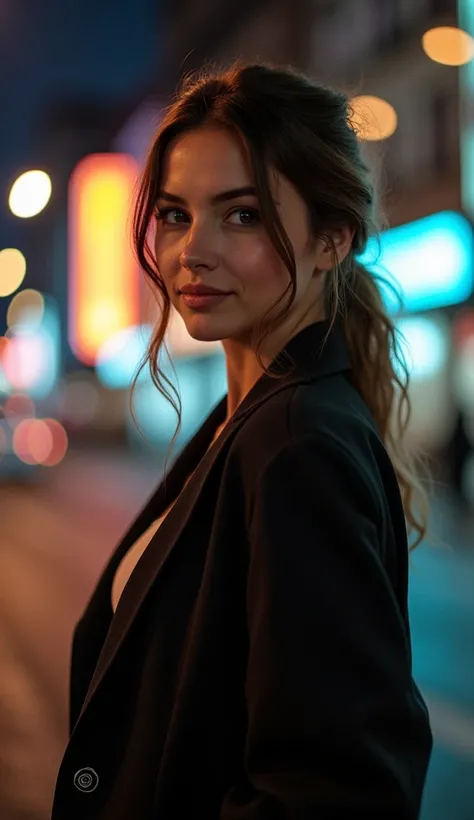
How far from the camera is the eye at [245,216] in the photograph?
150 centimetres

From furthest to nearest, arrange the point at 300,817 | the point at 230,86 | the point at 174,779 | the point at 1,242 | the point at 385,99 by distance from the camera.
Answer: the point at 385,99 < the point at 1,242 < the point at 230,86 < the point at 174,779 < the point at 300,817

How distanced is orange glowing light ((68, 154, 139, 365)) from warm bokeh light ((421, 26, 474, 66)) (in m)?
15.1

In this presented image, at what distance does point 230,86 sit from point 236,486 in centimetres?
67

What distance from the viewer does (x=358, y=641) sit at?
1193 millimetres

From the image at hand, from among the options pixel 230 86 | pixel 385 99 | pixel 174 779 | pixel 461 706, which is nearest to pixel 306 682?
pixel 174 779

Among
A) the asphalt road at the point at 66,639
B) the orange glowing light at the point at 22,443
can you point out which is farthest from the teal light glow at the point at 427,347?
the orange glowing light at the point at 22,443

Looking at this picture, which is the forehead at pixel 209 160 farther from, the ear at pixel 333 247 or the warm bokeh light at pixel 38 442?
the warm bokeh light at pixel 38 442

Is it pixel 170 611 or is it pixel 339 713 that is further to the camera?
pixel 170 611

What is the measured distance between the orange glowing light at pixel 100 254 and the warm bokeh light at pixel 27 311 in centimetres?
1986

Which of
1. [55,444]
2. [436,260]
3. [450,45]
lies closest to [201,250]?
[450,45]

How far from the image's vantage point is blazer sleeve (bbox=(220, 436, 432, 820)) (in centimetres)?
117

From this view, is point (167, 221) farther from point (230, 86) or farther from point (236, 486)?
point (236, 486)

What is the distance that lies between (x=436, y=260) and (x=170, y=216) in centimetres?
1599

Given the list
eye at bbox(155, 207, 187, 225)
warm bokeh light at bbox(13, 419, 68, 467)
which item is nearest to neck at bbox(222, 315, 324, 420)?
eye at bbox(155, 207, 187, 225)
